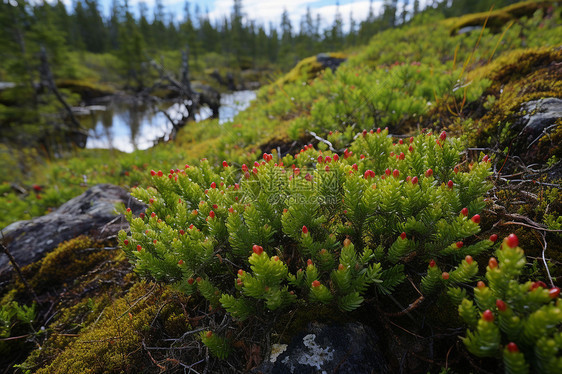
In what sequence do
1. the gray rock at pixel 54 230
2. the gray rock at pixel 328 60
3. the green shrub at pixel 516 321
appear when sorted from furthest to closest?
1. the gray rock at pixel 328 60
2. the gray rock at pixel 54 230
3. the green shrub at pixel 516 321

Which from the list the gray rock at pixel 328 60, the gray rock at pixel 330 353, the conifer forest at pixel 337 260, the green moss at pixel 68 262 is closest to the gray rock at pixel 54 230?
the conifer forest at pixel 337 260

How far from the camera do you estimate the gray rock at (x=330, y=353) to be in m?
1.54

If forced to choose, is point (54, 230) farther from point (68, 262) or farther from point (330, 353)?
point (330, 353)

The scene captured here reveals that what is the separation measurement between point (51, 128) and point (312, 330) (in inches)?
789

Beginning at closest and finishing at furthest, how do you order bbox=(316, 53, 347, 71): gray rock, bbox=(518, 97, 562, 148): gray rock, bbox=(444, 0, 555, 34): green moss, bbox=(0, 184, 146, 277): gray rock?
bbox=(518, 97, 562, 148): gray rock
bbox=(0, 184, 146, 277): gray rock
bbox=(444, 0, 555, 34): green moss
bbox=(316, 53, 347, 71): gray rock

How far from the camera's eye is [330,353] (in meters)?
1.59

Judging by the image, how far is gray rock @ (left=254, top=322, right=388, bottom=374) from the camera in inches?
60.8

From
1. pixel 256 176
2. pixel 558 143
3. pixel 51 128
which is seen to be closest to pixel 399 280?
pixel 256 176

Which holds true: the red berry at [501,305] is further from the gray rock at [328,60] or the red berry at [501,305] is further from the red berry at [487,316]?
the gray rock at [328,60]

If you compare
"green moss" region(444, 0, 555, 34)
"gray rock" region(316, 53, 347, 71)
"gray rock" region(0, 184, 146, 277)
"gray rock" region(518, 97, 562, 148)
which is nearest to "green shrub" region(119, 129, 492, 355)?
"gray rock" region(518, 97, 562, 148)

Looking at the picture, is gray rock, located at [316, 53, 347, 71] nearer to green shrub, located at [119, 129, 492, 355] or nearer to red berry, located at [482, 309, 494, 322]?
green shrub, located at [119, 129, 492, 355]

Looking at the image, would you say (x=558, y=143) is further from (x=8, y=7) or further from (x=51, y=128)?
(x=8, y=7)

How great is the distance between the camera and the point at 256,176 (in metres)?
2.21

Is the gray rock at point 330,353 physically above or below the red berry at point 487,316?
below
